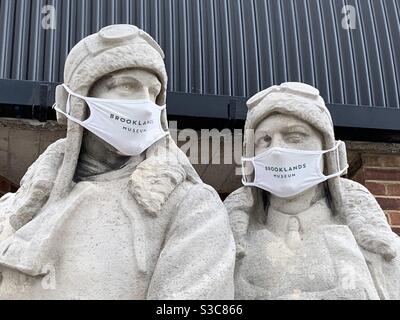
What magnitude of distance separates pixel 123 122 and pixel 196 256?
0.61 meters

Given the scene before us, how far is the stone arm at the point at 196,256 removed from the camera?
2023 millimetres

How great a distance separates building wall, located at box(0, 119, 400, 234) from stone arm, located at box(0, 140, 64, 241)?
1.18 metres

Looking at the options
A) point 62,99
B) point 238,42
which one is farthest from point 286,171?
point 238,42

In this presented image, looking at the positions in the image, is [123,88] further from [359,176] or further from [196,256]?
[359,176]

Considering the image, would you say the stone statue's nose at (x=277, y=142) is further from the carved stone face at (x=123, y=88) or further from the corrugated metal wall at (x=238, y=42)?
the corrugated metal wall at (x=238, y=42)

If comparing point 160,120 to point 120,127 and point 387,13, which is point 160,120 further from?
point 387,13

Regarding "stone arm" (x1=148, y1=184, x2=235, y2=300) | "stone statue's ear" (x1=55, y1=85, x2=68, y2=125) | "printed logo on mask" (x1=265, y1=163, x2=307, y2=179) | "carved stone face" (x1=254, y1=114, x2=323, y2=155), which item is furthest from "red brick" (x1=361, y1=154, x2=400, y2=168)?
"stone statue's ear" (x1=55, y1=85, x2=68, y2=125)

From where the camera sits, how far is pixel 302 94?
2.69 meters

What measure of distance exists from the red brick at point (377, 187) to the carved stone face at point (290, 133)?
4.39 ft

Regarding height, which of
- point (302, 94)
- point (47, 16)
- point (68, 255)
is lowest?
point (68, 255)

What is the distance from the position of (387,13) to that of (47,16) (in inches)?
86.6

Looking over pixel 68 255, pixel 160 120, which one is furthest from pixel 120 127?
pixel 68 255

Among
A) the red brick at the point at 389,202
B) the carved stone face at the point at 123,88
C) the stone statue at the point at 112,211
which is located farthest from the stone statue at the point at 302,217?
the red brick at the point at 389,202

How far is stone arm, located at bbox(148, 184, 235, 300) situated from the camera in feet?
6.64
